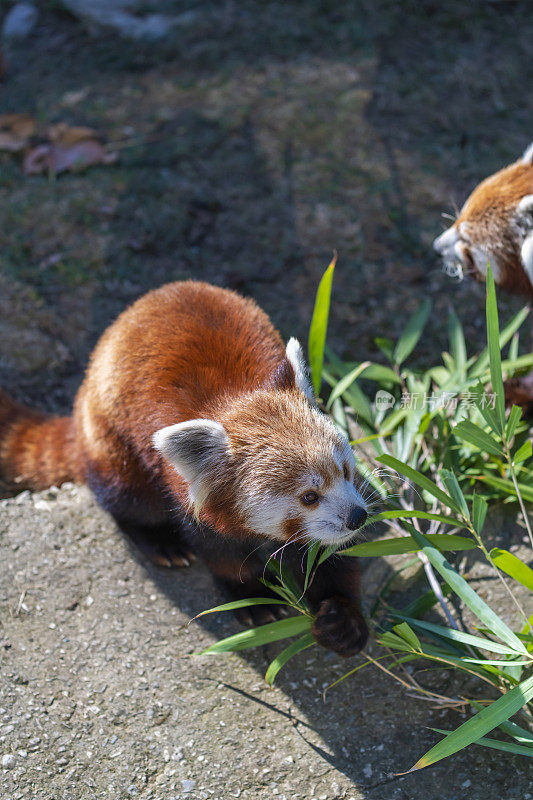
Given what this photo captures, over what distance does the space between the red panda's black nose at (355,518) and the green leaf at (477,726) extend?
63 centimetres

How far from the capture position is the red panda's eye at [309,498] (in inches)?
90.1

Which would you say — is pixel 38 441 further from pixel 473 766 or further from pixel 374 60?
pixel 374 60

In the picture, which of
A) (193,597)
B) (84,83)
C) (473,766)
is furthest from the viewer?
(84,83)

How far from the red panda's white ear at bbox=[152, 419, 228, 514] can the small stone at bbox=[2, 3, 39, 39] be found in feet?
15.0

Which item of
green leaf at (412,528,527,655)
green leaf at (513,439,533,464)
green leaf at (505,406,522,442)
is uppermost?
green leaf at (505,406,522,442)

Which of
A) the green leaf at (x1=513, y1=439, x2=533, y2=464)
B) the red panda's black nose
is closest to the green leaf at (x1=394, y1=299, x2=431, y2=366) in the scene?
the green leaf at (x1=513, y1=439, x2=533, y2=464)

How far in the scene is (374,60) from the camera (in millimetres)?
4961

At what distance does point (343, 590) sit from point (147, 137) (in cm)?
340

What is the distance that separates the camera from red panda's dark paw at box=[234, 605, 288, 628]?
276 centimetres

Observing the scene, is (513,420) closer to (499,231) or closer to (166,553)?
(499,231)

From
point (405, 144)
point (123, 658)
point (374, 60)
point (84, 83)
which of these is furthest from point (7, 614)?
point (374, 60)

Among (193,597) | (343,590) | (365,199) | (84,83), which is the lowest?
(193,597)

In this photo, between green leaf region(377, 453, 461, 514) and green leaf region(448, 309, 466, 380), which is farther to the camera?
green leaf region(448, 309, 466, 380)

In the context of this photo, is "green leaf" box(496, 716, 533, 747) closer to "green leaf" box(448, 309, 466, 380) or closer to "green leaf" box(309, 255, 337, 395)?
"green leaf" box(309, 255, 337, 395)
